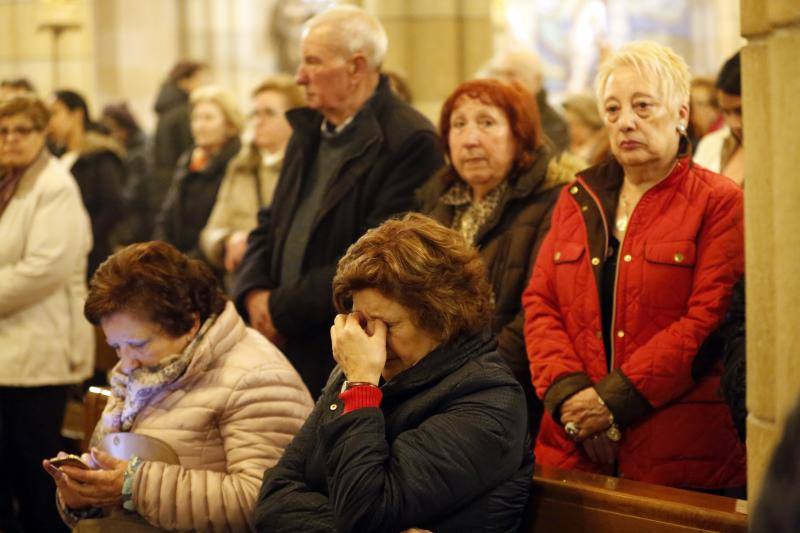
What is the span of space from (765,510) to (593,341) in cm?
244

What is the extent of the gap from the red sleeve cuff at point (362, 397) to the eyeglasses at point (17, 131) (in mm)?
3012

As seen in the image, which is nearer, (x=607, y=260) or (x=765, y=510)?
(x=765, y=510)

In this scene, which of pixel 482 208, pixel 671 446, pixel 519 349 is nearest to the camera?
pixel 671 446

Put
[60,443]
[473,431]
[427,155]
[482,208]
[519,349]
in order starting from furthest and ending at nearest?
1. [60,443]
2. [427,155]
3. [482,208]
4. [519,349]
5. [473,431]

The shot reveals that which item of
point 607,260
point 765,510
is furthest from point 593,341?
point 765,510

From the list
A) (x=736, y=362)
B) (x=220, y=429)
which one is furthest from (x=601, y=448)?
(x=220, y=429)

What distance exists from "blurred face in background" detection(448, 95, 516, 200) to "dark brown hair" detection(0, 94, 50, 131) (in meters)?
2.03

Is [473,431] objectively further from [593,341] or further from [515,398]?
[593,341]

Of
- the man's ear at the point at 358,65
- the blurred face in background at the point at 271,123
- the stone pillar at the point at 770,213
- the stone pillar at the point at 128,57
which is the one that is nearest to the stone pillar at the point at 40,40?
the stone pillar at the point at 128,57

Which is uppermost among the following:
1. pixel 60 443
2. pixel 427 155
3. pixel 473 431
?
pixel 427 155

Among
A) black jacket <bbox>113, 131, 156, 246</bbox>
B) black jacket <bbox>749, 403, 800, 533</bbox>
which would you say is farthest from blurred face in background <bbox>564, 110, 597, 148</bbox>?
black jacket <bbox>749, 403, 800, 533</bbox>

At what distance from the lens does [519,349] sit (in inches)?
160

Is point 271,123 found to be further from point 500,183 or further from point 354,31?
point 500,183

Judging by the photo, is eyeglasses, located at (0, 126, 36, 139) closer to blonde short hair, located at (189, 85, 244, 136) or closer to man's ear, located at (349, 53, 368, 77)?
man's ear, located at (349, 53, 368, 77)
